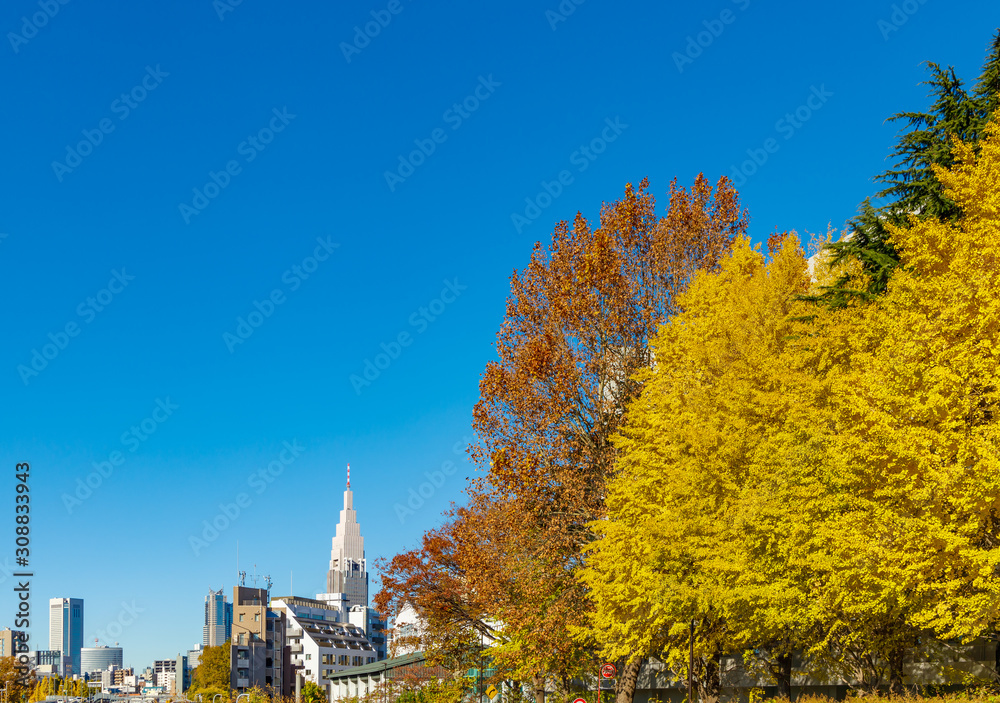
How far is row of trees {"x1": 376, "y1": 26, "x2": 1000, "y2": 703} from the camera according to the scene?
23.1 m

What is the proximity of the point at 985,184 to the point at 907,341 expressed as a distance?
4.56 meters

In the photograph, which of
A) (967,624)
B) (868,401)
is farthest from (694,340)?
(967,624)

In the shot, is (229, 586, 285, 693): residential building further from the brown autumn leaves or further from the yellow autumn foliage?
the yellow autumn foliage

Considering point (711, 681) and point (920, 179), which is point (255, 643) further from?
point (920, 179)

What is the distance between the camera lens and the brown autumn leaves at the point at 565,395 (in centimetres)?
3438

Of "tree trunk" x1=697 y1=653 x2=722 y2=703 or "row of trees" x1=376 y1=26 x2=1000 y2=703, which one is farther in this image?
"tree trunk" x1=697 y1=653 x2=722 y2=703

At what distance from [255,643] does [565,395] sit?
407ft

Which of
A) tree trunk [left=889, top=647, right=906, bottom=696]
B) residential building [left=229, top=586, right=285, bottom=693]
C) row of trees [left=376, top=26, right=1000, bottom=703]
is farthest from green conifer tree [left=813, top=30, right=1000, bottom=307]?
residential building [left=229, top=586, right=285, bottom=693]

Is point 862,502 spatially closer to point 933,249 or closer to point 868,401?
point 868,401

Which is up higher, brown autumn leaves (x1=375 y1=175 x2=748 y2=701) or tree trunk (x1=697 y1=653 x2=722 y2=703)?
brown autumn leaves (x1=375 y1=175 x2=748 y2=701)

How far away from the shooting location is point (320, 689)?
144 meters

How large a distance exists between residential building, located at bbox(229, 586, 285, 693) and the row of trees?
112m

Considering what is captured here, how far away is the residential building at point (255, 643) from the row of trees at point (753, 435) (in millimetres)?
111939

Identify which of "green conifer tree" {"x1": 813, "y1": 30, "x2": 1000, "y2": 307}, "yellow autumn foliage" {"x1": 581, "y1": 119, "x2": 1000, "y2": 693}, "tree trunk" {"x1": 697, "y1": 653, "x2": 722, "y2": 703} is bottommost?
"tree trunk" {"x1": 697, "y1": 653, "x2": 722, "y2": 703}
